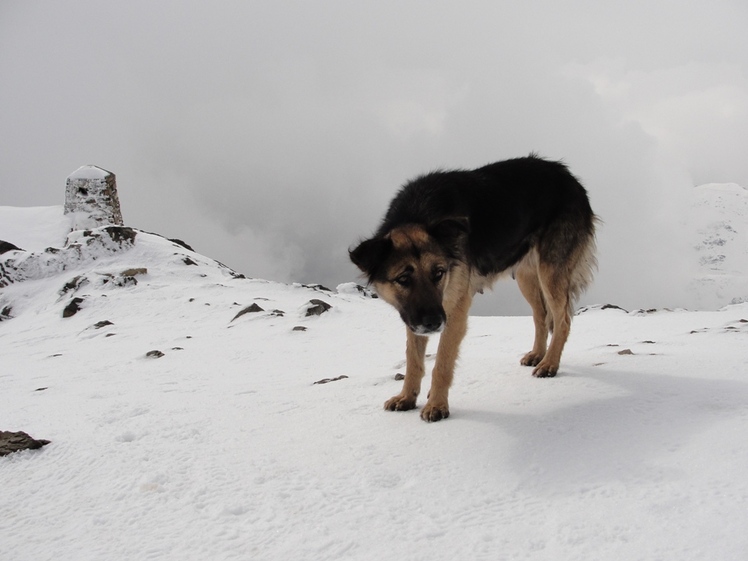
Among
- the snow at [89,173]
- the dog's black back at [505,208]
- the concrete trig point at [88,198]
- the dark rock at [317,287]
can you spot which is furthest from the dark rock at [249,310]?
the snow at [89,173]

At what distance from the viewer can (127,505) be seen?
281cm

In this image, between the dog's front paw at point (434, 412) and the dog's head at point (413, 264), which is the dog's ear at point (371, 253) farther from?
the dog's front paw at point (434, 412)

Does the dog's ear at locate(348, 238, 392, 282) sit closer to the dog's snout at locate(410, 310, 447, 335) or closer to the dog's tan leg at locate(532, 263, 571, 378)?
the dog's snout at locate(410, 310, 447, 335)

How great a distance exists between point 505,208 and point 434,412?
7.29 ft

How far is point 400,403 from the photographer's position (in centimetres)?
432

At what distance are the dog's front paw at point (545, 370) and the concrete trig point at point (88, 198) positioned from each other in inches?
1180

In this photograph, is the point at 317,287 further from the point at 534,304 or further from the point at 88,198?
the point at 88,198

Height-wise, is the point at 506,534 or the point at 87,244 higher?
the point at 87,244

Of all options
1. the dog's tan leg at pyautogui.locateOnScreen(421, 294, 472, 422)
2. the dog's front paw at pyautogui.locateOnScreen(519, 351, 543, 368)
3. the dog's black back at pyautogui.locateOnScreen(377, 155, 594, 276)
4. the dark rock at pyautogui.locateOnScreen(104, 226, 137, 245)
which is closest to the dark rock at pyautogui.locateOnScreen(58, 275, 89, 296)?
the dark rock at pyautogui.locateOnScreen(104, 226, 137, 245)

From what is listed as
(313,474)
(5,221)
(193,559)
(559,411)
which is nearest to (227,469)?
(313,474)

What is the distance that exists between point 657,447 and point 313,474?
1.95m

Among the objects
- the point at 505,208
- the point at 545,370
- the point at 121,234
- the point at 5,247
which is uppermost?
the point at 121,234

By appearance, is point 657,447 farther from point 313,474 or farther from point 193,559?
point 193,559

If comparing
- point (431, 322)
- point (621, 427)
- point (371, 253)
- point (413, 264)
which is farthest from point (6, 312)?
point (621, 427)
